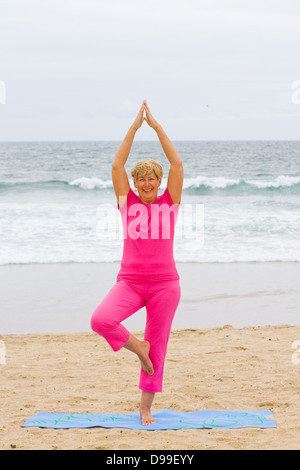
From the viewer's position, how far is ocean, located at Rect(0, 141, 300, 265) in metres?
12.2

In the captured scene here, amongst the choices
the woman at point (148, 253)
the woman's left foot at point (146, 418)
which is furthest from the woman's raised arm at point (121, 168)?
the woman's left foot at point (146, 418)

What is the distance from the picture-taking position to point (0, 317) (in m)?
7.86

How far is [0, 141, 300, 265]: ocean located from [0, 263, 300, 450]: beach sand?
205cm

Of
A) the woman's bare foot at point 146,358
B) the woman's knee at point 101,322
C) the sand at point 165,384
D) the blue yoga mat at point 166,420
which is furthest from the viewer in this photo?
the blue yoga mat at point 166,420

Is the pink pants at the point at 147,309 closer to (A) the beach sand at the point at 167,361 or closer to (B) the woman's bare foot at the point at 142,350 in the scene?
(B) the woman's bare foot at the point at 142,350

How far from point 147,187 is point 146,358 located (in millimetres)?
1148

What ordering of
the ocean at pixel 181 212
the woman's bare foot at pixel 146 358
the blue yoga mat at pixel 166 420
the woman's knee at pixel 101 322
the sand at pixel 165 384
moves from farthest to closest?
1. the ocean at pixel 181 212
2. the blue yoga mat at pixel 166 420
3. the woman's bare foot at pixel 146 358
4. the sand at pixel 165 384
5. the woman's knee at pixel 101 322

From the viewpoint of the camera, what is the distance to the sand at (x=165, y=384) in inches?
157

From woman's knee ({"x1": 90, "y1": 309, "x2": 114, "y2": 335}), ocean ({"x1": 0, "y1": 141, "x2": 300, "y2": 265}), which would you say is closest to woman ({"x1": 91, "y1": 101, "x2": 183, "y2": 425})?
woman's knee ({"x1": 90, "y1": 309, "x2": 114, "y2": 335})

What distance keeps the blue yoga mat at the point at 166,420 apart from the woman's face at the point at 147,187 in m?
1.56

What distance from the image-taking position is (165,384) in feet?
17.7

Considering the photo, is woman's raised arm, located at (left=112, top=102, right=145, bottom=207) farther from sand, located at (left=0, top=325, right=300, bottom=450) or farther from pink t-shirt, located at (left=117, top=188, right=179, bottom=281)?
sand, located at (left=0, top=325, right=300, bottom=450)
